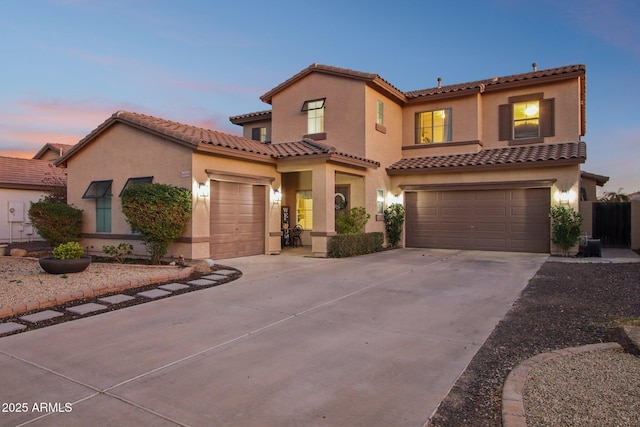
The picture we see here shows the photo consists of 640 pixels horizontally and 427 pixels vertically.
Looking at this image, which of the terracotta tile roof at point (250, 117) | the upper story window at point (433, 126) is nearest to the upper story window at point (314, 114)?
the terracotta tile roof at point (250, 117)

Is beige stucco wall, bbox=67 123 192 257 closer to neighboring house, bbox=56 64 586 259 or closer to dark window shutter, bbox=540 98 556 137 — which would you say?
neighboring house, bbox=56 64 586 259

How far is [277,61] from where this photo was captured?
20.8m

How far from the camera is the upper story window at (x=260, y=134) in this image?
20016 millimetres

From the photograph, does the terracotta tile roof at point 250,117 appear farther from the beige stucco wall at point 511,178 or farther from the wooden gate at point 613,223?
the wooden gate at point 613,223

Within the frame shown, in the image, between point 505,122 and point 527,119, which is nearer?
point 527,119

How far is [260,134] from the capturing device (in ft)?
66.1

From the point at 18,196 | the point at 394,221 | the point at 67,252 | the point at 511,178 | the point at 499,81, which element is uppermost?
the point at 499,81

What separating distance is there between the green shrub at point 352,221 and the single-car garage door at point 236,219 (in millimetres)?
2719

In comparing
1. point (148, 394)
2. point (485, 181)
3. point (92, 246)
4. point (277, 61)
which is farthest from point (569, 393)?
point (277, 61)

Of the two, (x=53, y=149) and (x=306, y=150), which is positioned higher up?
(x=53, y=149)

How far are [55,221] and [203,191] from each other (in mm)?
5631

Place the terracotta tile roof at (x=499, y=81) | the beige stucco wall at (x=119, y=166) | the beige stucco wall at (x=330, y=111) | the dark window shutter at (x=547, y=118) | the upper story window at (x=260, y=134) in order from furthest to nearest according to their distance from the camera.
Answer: the upper story window at (x=260, y=134) → the dark window shutter at (x=547, y=118) → the beige stucco wall at (x=330, y=111) → the terracotta tile roof at (x=499, y=81) → the beige stucco wall at (x=119, y=166)

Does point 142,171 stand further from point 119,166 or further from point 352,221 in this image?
point 352,221

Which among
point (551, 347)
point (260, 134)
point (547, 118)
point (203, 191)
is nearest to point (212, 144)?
point (203, 191)
